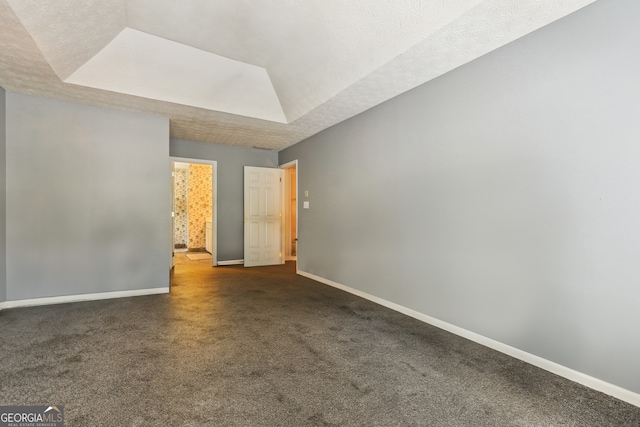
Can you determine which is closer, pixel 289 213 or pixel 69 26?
pixel 69 26

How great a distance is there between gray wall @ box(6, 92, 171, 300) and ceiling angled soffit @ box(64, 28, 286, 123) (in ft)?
2.72

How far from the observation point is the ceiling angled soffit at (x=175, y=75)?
3.30 m

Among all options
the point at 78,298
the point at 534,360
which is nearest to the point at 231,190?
the point at 78,298

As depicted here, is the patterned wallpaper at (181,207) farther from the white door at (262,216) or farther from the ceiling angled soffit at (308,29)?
the ceiling angled soffit at (308,29)

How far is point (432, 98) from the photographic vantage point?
10.5 ft

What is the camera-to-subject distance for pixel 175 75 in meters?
3.64

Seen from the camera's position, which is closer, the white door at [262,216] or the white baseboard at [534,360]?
the white baseboard at [534,360]

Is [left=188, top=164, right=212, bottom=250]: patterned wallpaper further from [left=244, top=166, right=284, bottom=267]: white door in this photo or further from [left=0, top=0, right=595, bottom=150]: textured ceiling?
[left=0, top=0, right=595, bottom=150]: textured ceiling

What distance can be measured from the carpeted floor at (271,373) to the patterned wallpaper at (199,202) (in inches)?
234

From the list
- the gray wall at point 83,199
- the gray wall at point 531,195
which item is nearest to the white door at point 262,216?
the gray wall at point 83,199

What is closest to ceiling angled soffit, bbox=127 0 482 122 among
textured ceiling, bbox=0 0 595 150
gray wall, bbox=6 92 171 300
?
textured ceiling, bbox=0 0 595 150

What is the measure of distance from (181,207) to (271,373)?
859 cm

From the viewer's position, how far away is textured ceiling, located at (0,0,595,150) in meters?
2.28

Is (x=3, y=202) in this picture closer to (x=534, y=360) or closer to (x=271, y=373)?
(x=271, y=373)
